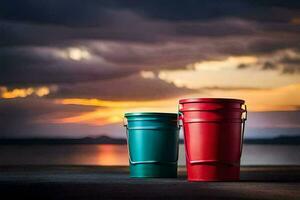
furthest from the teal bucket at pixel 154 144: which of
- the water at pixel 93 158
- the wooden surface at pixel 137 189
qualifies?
the water at pixel 93 158

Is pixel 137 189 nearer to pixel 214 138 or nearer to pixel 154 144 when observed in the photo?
pixel 214 138

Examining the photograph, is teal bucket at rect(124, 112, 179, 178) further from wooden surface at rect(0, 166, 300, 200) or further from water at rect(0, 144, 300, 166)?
water at rect(0, 144, 300, 166)

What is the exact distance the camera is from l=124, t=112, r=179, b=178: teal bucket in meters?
8.30

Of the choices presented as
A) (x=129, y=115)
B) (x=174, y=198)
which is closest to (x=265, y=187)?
(x=174, y=198)

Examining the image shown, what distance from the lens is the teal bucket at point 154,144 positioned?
327 inches

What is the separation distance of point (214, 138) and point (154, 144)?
0.89 metres

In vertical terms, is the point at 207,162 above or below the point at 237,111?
below

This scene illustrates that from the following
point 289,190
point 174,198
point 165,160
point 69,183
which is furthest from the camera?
point 165,160

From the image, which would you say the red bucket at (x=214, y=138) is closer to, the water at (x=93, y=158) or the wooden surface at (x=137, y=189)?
the wooden surface at (x=137, y=189)


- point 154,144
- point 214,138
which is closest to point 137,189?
point 214,138

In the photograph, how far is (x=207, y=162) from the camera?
25.4 feet

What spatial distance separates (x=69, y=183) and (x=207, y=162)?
58.2 inches

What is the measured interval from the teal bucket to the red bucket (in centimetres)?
52

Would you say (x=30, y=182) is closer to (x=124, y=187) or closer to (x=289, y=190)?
(x=124, y=187)
